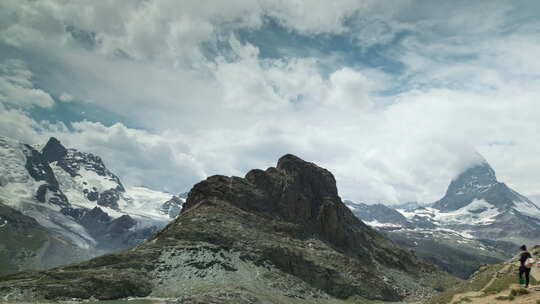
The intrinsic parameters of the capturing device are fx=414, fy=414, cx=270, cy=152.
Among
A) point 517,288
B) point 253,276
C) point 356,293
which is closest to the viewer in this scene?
point 517,288

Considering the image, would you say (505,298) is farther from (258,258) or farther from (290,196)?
(290,196)

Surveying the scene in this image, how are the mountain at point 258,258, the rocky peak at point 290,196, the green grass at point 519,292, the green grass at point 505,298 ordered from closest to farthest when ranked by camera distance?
the green grass at point 505,298 < the green grass at point 519,292 < the mountain at point 258,258 < the rocky peak at point 290,196

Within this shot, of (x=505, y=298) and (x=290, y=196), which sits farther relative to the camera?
(x=290, y=196)

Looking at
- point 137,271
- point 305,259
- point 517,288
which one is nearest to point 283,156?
point 305,259

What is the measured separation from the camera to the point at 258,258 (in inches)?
4331

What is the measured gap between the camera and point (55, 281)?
78500mm

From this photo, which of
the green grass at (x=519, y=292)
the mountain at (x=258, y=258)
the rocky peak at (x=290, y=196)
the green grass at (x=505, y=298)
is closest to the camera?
the green grass at (x=505, y=298)

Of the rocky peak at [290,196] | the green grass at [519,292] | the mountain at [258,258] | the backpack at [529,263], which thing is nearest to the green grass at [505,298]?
the green grass at [519,292]

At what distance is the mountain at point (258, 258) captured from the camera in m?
82.8

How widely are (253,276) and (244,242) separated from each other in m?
15.4

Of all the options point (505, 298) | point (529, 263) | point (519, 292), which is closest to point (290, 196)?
point (505, 298)

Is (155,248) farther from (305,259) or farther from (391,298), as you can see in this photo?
(391,298)

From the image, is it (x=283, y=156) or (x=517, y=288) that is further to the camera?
(x=283, y=156)

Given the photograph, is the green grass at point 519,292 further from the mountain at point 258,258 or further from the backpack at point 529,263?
the mountain at point 258,258
